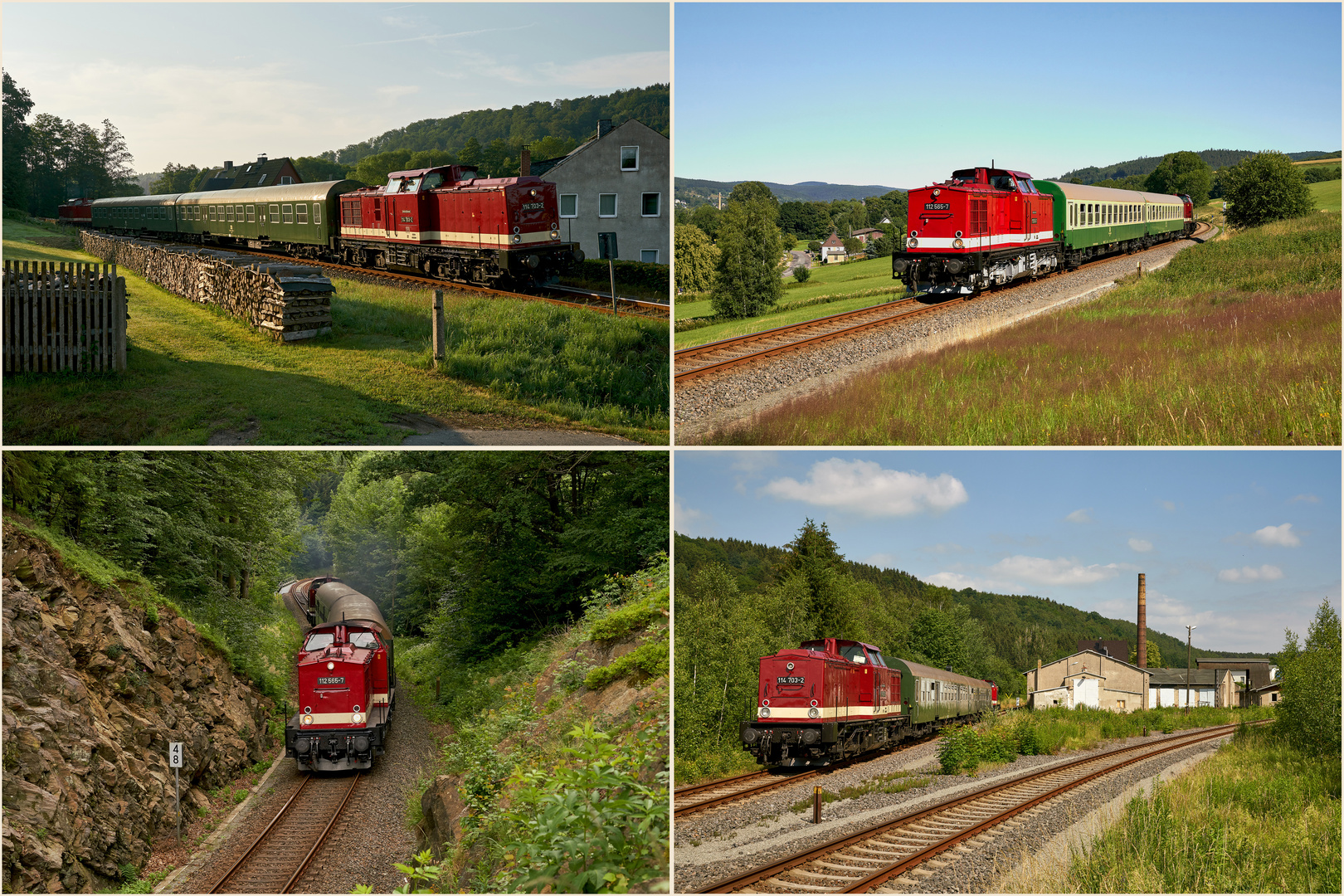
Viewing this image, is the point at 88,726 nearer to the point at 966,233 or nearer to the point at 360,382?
the point at 360,382

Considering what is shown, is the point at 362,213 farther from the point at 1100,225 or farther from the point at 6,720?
the point at 1100,225

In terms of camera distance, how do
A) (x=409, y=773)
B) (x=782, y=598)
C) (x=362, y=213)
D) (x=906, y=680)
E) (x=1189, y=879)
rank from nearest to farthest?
(x=1189, y=879) → (x=409, y=773) → (x=906, y=680) → (x=362, y=213) → (x=782, y=598)

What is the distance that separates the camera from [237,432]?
425 inches

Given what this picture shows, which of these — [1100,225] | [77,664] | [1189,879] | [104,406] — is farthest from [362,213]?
[1189,879]

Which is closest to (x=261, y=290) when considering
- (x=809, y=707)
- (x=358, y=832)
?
(x=358, y=832)

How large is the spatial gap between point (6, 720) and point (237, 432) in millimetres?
4030

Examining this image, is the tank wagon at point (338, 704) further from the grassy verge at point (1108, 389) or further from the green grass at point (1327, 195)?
the green grass at point (1327, 195)

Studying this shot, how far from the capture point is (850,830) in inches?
402

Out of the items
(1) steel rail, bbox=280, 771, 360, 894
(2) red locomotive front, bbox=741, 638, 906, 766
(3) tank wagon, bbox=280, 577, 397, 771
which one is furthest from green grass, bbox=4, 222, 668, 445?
(2) red locomotive front, bbox=741, 638, 906, 766

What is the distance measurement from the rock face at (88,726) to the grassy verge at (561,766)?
3565 millimetres

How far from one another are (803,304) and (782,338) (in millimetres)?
16068

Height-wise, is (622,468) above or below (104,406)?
below

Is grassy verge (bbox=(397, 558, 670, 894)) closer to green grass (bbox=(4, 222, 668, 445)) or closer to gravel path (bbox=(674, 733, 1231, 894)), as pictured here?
gravel path (bbox=(674, 733, 1231, 894))

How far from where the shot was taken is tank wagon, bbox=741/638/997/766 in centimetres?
1462
